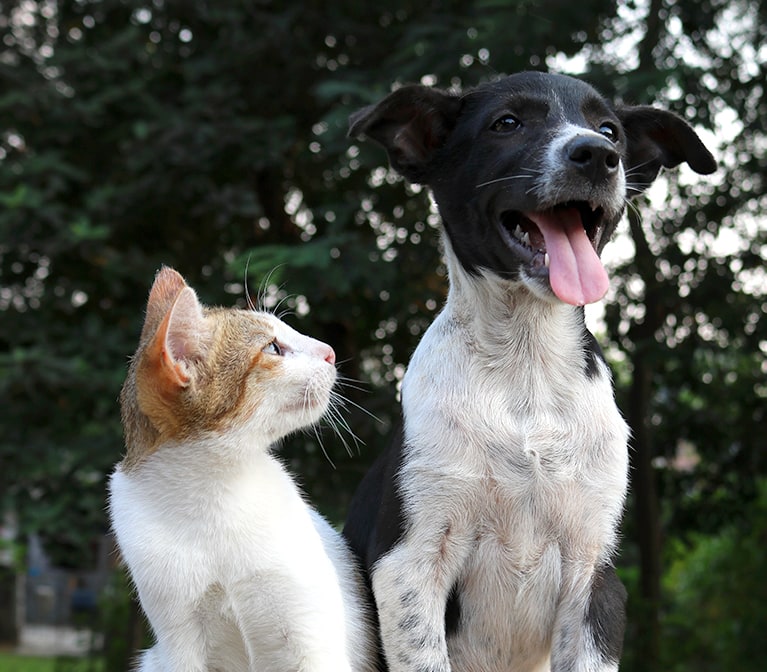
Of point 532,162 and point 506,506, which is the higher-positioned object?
point 532,162

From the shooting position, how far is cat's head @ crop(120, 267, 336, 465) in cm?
248

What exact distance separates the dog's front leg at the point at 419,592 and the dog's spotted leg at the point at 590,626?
29 cm

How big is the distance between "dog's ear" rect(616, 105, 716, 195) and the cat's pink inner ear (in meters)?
1.29

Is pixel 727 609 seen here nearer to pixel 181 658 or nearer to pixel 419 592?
pixel 419 592

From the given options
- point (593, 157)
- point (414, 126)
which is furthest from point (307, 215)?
point (593, 157)

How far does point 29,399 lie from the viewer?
6660mm

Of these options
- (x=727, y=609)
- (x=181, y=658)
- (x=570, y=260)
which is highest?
(x=570, y=260)

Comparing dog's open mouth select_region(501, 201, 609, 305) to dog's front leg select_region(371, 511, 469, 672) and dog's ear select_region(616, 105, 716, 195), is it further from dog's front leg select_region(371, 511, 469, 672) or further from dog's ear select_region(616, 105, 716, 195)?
dog's front leg select_region(371, 511, 469, 672)

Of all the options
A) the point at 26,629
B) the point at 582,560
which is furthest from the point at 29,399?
the point at 26,629

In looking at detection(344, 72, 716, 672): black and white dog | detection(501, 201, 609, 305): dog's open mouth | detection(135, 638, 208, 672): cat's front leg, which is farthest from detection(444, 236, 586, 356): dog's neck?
detection(135, 638, 208, 672): cat's front leg

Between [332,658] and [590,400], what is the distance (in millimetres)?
915

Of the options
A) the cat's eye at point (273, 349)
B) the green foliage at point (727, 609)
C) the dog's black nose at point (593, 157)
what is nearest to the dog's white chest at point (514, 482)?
the cat's eye at point (273, 349)

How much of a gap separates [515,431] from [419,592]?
466 millimetres

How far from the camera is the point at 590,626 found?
260 centimetres
